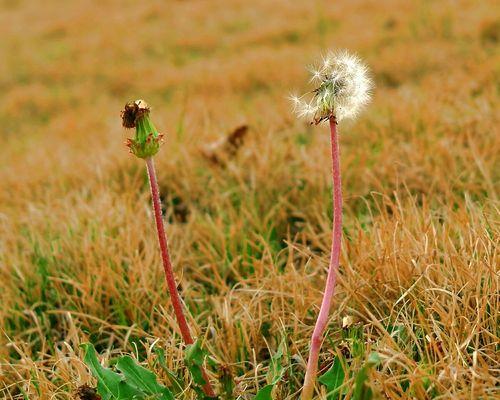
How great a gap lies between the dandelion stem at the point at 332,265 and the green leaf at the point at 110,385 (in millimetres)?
405

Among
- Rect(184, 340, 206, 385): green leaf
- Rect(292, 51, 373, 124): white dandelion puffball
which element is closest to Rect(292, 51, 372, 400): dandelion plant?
Rect(292, 51, 373, 124): white dandelion puffball

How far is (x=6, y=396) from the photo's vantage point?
5.61ft

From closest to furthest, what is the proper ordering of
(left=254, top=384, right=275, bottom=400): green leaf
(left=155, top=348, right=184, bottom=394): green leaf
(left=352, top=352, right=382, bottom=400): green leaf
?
(left=352, top=352, right=382, bottom=400): green leaf
(left=254, top=384, right=275, bottom=400): green leaf
(left=155, top=348, right=184, bottom=394): green leaf

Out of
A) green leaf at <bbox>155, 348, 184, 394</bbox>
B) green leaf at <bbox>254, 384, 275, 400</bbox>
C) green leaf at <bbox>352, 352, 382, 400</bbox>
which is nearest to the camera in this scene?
green leaf at <bbox>352, 352, 382, 400</bbox>

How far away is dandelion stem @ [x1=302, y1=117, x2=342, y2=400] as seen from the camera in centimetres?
124

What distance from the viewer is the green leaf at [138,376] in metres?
1.42

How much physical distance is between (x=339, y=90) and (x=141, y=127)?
43 centimetres

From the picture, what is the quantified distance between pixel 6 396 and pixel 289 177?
1.53 metres

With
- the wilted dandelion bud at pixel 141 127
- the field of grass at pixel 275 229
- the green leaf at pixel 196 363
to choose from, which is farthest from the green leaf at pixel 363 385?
the wilted dandelion bud at pixel 141 127

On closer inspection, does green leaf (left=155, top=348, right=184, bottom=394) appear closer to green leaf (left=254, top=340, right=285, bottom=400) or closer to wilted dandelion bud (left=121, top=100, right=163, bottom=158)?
green leaf (left=254, top=340, right=285, bottom=400)

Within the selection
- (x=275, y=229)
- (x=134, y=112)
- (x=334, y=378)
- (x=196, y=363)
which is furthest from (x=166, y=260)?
(x=275, y=229)

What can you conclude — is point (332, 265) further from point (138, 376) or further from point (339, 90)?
point (138, 376)

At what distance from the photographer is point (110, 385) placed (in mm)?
1422

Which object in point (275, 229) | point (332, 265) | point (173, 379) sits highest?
point (332, 265)
